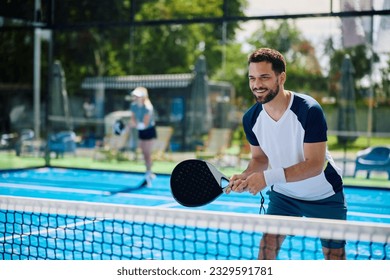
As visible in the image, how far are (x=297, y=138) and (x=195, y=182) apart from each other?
2.00ft

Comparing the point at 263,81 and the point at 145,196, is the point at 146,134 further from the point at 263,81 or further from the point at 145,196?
the point at 263,81

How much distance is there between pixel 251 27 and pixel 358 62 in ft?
8.67

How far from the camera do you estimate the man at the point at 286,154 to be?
302cm

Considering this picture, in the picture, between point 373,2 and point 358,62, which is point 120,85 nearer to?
point 358,62

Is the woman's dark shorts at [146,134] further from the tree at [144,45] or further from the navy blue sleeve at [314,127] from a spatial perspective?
the navy blue sleeve at [314,127]

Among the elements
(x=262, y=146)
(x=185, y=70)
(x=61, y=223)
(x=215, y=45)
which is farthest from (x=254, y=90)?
(x=185, y=70)

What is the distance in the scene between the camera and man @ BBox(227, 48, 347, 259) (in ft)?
9.91

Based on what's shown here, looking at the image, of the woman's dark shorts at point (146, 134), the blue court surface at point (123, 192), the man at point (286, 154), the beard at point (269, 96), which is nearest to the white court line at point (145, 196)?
the blue court surface at point (123, 192)

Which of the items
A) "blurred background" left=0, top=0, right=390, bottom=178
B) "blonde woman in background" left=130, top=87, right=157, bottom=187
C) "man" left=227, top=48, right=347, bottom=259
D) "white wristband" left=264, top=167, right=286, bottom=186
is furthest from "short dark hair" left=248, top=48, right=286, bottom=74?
"blurred background" left=0, top=0, right=390, bottom=178

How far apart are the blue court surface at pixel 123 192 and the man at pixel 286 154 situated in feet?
10.8

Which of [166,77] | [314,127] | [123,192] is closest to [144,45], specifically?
[166,77]

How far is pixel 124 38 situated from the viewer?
14.1m

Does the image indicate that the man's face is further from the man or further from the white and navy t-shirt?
the white and navy t-shirt

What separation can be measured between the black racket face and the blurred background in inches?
302
